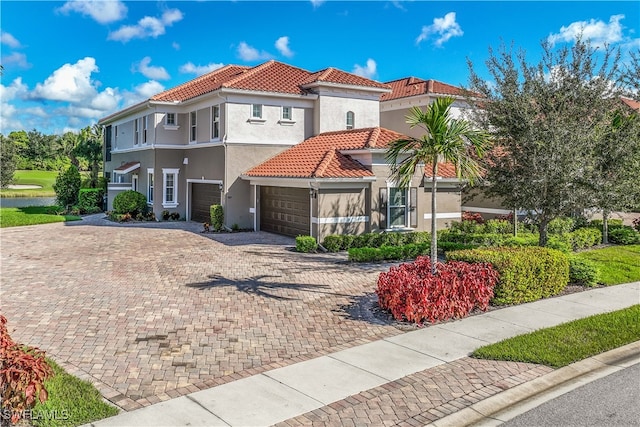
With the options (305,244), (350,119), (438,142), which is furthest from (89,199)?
(438,142)

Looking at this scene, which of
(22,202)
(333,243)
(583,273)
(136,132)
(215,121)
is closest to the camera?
(583,273)

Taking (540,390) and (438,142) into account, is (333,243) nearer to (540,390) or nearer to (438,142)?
(438,142)

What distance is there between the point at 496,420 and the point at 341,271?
8.75 metres

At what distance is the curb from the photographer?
6.12m

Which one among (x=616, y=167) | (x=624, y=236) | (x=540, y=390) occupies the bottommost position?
(x=540, y=390)

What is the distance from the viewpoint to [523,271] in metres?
11.5

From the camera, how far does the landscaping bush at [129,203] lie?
27.5 metres

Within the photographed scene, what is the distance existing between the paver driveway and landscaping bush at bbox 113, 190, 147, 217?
900 centimetres

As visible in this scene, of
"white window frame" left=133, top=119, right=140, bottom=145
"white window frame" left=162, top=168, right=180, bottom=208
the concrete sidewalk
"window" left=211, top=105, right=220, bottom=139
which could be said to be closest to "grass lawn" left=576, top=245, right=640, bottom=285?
the concrete sidewalk

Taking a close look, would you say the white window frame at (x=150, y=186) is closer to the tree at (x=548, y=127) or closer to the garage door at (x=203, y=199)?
the garage door at (x=203, y=199)

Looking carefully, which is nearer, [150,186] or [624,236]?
[624,236]

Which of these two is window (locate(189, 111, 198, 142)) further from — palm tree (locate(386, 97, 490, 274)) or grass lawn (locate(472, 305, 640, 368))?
grass lawn (locate(472, 305, 640, 368))

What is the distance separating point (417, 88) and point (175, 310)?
2275cm

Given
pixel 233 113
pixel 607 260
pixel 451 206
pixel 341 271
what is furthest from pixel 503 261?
pixel 233 113
